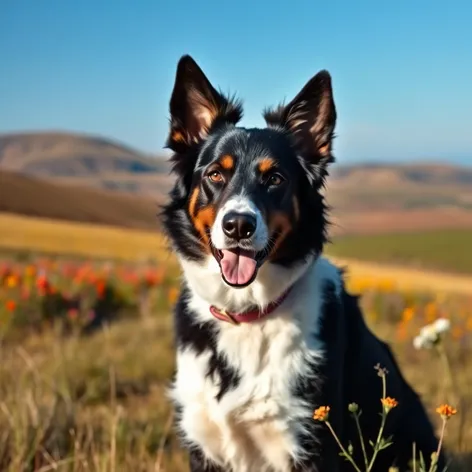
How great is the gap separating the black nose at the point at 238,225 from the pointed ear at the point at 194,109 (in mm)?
782

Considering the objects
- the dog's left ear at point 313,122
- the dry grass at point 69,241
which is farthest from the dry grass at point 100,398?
the dry grass at point 69,241

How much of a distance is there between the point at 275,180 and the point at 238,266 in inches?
18.2

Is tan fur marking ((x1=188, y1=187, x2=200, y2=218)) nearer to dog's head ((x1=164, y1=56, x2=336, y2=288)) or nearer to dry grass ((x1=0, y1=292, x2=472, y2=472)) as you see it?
dog's head ((x1=164, y1=56, x2=336, y2=288))

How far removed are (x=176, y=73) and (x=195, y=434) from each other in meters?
1.69

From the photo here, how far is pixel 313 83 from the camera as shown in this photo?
3303 millimetres

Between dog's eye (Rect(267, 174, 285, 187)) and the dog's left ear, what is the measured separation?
0.71 feet

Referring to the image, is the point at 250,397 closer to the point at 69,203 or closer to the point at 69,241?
the point at 69,241

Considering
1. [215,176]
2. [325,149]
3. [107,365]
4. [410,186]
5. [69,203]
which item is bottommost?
[107,365]

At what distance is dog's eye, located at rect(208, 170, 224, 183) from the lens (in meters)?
3.22

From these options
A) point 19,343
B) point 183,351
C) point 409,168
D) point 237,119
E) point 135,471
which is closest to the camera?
point 183,351

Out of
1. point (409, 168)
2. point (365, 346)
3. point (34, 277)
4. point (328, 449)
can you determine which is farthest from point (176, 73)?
point (409, 168)

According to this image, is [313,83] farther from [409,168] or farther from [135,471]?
[409,168]


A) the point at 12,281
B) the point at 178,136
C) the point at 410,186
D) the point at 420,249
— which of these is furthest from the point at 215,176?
the point at 410,186

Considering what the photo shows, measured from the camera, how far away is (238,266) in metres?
3.03
